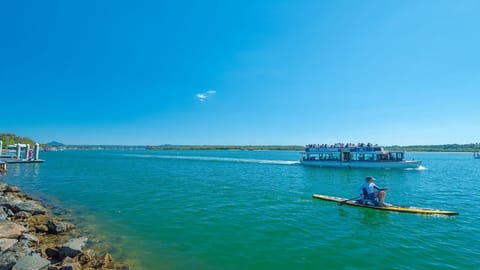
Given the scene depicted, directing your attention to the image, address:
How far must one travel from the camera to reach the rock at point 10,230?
12.3 meters

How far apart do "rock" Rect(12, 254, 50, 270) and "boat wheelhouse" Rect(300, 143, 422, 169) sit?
208 feet

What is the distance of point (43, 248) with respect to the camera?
463 inches

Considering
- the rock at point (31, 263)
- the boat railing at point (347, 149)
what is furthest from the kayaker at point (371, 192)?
the boat railing at point (347, 149)

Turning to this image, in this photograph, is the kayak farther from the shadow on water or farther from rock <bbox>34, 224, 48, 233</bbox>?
rock <bbox>34, 224, 48, 233</bbox>

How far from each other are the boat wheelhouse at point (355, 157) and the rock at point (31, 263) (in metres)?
63.5

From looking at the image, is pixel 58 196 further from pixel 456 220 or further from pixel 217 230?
pixel 456 220

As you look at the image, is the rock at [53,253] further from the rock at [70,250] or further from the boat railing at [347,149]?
the boat railing at [347,149]

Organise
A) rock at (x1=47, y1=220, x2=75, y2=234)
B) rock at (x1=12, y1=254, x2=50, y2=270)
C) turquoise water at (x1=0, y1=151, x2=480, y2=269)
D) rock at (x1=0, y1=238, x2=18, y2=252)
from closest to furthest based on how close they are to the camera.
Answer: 1. rock at (x1=12, y1=254, x2=50, y2=270)
2. rock at (x1=0, y1=238, x2=18, y2=252)
3. turquoise water at (x1=0, y1=151, x2=480, y2=269)
4. rock at (x1=47, y1=220, x2=75, y2=234)

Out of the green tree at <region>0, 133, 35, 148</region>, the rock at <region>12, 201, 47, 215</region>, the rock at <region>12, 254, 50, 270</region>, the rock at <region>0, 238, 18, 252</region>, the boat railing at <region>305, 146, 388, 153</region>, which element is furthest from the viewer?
the green tree at <region>0, 133, 35, 148</region>

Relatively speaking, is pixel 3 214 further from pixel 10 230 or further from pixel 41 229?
pixel 10 230

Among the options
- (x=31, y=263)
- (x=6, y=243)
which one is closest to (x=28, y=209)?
(x=6, y=243)

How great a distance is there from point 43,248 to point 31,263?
289cm

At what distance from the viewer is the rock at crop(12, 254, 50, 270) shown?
9000 mm

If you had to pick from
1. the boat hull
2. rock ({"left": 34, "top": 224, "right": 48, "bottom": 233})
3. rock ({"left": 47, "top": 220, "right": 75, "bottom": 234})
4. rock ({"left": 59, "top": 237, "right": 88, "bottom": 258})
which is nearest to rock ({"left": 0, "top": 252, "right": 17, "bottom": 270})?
rock ({"left": 59, "top": 237, "right": 88, "bottom": 258})
